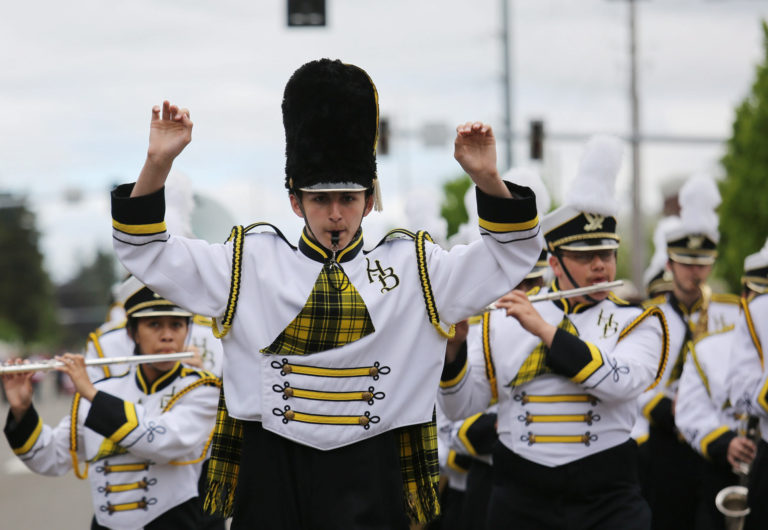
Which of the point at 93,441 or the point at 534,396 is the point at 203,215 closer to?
the point at 93,441

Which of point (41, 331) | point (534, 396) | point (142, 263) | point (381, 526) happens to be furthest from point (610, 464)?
point (41, 331)

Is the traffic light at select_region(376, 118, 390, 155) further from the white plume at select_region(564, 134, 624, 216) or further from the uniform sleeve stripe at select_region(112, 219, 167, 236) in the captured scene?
the uniform sleeve stripe at select_region(112, 219, 167, 236)

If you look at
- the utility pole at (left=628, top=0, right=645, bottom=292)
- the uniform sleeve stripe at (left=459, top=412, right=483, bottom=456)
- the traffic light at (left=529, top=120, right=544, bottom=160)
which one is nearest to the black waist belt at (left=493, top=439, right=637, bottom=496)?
the uniform sleeve stripe at (left=459, top=412, right=483, bottom=456)

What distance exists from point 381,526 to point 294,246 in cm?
93

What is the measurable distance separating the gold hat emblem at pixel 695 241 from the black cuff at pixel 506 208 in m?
5.29

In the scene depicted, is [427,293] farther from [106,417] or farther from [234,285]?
[106,417]

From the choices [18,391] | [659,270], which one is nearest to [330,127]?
[18,391]

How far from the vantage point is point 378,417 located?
393cm

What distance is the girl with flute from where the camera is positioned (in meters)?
5.98

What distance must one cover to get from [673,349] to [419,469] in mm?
4877

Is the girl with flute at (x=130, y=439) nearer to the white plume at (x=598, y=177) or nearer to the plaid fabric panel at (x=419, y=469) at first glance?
the white plume at (x=598, y=177)

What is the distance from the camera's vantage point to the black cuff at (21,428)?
20.2ft

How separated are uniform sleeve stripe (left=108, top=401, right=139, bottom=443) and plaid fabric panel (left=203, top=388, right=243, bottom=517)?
1880mm

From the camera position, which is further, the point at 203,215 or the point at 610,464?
the point at 203,215
